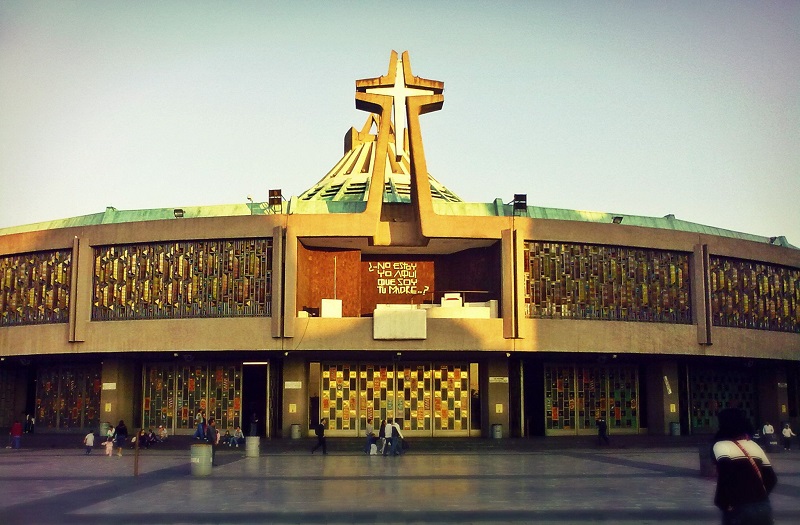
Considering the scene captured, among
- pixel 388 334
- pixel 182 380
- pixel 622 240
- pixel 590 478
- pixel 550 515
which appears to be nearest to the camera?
pixel 550 515

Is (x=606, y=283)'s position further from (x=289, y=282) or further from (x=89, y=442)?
(x=89, y=442)

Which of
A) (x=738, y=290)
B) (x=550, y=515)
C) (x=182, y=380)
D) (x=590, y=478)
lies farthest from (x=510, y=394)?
(x=550, y=515)

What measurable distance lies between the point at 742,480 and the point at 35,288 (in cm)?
4077

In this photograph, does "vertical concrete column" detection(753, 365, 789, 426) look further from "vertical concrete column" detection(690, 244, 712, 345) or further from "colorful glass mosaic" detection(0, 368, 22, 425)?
"colorful glass mosaic" detection(0, 368, 22, 425)

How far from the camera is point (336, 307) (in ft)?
133

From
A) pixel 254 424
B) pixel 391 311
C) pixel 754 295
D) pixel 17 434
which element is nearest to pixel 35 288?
pixel 17 434

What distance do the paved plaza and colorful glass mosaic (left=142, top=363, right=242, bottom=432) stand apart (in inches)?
427

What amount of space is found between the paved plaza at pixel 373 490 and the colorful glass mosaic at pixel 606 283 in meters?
9.49

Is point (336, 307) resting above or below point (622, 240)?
below

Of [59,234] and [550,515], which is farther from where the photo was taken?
[59,234]

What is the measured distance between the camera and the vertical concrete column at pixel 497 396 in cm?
4166

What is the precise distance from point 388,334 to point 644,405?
1536cm

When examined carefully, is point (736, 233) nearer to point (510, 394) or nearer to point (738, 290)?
point (738, 290)

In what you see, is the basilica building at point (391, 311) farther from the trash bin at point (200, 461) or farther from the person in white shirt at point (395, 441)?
the trash bin at point (200, 461)
